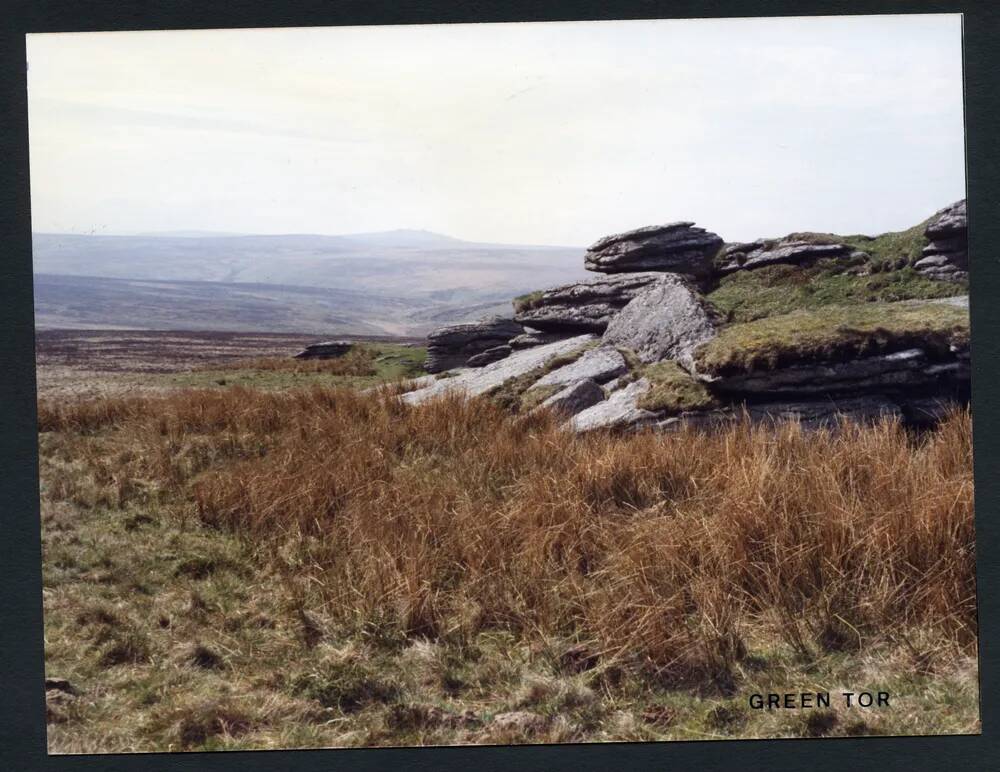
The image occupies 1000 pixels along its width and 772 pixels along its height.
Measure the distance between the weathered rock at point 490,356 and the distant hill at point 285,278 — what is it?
63cm

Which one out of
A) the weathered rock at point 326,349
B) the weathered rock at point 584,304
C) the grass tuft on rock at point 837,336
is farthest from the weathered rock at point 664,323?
the weathered rock at point 326,349

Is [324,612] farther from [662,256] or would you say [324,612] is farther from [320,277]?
[662,256]

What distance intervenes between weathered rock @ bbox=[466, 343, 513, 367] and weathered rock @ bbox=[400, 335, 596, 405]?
0.06 metres

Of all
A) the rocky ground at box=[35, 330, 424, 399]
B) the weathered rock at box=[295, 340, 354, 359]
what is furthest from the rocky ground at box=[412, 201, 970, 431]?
the rocky ground at box=[35, 330, 424, 399]

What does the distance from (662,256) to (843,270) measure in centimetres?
140

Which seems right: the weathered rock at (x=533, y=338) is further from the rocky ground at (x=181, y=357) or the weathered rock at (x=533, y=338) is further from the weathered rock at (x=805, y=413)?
the weathered rock at (x=805, y=413)

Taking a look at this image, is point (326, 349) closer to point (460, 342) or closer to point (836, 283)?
point (460, 342)

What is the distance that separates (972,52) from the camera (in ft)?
16.9

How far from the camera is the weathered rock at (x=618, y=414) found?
231 inches

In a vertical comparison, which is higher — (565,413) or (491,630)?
(565,413)

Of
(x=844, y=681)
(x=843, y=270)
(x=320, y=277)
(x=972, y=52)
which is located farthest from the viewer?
(x=843, y=270)

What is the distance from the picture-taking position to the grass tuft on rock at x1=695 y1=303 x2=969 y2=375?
5543mm

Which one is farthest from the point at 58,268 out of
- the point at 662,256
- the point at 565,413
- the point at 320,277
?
the point at 662,256

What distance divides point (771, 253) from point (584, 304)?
1582mm
